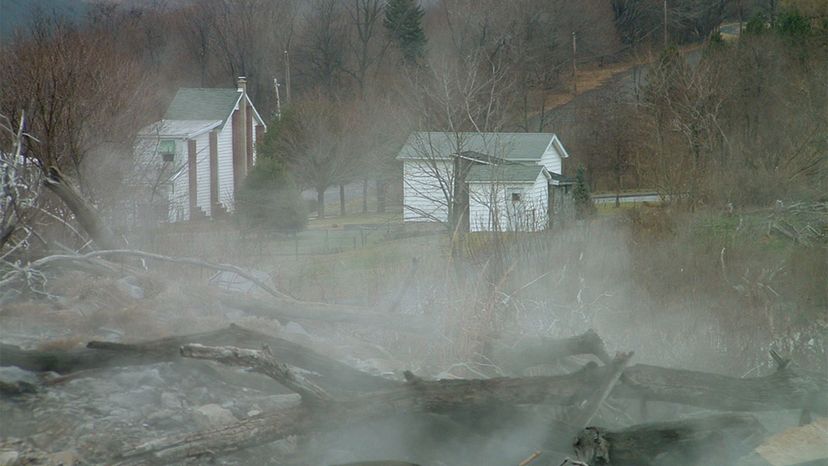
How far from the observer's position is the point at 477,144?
10.6 metres

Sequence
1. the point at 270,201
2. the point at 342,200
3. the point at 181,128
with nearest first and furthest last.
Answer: the point at 270,201 < the point at 181,128 < the point at 342,200

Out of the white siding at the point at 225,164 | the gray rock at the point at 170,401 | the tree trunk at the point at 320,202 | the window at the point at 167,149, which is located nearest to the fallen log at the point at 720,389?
the gray rock at the point at 170,401

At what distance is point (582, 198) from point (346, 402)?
7.39 meters

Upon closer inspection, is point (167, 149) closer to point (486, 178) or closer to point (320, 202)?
point (320, 202)

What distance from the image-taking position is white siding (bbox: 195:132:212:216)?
14.3 metres

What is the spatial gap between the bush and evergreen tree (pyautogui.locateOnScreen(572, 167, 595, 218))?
4560 mm

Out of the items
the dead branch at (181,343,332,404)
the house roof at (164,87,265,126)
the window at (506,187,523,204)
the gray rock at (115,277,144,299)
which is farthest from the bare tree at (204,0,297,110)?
the dead branch at (181,343,332,404)

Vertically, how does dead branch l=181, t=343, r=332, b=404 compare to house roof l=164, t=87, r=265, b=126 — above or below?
below

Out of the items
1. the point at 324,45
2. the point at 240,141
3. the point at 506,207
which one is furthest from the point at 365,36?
the point at 240,141

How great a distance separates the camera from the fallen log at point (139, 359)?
12.6 ft

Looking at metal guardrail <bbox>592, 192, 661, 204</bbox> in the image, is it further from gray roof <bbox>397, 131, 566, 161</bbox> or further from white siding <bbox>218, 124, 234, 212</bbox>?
white siding <bbox>218, 124, 234, 212</bbox>

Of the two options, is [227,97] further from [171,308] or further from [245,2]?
[171,308]

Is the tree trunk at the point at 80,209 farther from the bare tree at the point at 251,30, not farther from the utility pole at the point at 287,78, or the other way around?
the utility pole at the point at 287,78

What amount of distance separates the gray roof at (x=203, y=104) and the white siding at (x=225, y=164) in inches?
19.7
